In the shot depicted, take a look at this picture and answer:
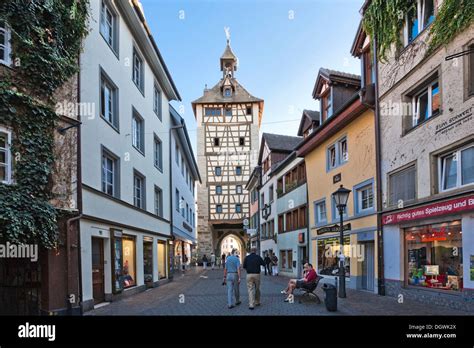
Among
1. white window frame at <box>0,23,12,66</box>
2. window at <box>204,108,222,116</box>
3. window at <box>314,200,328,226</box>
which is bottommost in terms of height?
window at <box>314,200,328,226</box>

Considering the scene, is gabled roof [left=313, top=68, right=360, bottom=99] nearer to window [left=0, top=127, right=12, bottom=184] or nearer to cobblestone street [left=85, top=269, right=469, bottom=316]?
cobblestone street [left=85, top=269, right=469, bottom=316]

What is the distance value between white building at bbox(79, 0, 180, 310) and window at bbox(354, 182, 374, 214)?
8.89m

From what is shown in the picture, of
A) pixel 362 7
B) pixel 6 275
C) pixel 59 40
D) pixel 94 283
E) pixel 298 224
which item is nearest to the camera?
pixel 6 275

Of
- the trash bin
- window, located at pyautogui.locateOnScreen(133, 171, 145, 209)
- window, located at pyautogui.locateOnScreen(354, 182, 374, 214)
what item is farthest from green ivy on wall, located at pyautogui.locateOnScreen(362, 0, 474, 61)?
window, located at pyautogui.locateOnScreen(133, 171, 145, 209)

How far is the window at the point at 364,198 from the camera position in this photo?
1552cm

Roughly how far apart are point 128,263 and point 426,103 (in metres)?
11.8

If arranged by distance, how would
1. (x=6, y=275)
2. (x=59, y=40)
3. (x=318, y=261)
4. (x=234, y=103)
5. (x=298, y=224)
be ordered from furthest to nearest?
(x=234, y=103), (x=298, y=224), (x=318, y=261), (x=59, y=40), (x=6, y=275)

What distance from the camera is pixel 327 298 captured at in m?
10.8

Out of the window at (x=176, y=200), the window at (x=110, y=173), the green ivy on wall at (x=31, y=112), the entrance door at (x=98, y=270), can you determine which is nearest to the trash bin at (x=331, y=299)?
the entrance door at (x=98, y=270)

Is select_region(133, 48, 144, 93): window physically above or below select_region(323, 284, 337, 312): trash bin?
above

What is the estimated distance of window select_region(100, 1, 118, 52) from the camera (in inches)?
551
